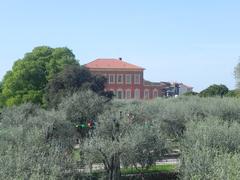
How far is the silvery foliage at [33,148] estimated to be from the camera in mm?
17081

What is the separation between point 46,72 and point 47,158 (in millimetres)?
45918

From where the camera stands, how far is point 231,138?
990 inches

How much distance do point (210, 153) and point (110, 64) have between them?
88.3 meters

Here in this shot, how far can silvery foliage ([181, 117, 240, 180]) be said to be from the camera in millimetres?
16266

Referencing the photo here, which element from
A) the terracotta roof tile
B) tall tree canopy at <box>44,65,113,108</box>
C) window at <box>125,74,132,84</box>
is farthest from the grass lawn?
the terracotta roof tile

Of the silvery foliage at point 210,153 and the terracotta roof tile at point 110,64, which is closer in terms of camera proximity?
the silvery foliage at point 210,153

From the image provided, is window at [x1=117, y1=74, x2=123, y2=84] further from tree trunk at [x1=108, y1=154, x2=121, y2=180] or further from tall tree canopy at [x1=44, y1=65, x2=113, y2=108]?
tree trunk at [x1=108, y1=154, x2=121, y2=180]

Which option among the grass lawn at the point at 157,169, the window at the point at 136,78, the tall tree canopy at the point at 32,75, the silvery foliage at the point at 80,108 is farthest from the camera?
the window at the point at 136,78

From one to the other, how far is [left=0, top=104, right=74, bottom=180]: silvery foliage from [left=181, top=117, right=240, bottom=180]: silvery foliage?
15.6 feet

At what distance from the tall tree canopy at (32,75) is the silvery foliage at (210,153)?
3759 cm

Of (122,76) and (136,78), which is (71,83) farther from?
(136,78)

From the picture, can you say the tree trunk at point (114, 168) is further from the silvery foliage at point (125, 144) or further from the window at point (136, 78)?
the window at point (136, 78)

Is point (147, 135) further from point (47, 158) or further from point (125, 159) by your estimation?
point (47, 158)

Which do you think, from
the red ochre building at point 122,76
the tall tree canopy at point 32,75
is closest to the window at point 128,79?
the red ochre building at point 122,76
